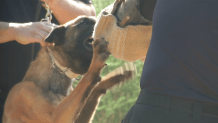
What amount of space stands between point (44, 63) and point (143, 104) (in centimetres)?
204

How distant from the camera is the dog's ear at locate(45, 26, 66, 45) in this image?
2.68 meters

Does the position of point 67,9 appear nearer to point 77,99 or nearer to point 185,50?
point 77,99

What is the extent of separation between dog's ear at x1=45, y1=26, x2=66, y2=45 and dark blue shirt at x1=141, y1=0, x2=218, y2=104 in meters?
1.67

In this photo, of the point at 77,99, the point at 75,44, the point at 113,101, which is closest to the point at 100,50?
the point at 77,99

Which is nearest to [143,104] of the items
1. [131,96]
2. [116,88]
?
[116,88]

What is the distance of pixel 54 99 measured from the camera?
9.21 ft

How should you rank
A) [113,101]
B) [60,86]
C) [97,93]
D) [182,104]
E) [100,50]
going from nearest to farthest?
[182,104]
[100,50]
[97,93]
[60,86]
[113,101]

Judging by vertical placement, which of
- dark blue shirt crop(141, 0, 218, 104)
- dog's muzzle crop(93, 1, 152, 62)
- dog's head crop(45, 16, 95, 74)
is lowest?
dog's head crop(45, 16, 95, 74)

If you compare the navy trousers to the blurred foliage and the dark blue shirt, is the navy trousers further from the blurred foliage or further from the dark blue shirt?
the blurred foliage

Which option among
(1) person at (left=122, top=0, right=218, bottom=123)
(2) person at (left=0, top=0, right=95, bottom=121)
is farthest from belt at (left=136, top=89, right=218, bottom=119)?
(2) person at (left=0, top=0, right=95, bottom=121)

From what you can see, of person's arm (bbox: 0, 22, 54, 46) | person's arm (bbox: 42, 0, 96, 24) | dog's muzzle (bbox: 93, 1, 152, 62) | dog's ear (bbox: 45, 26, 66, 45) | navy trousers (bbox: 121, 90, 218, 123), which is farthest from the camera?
person's arm (bbox: 42, 0, 96, 24)

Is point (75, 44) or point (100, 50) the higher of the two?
point (100, 50)

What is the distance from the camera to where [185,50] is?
114cm

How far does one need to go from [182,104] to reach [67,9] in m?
2.28
